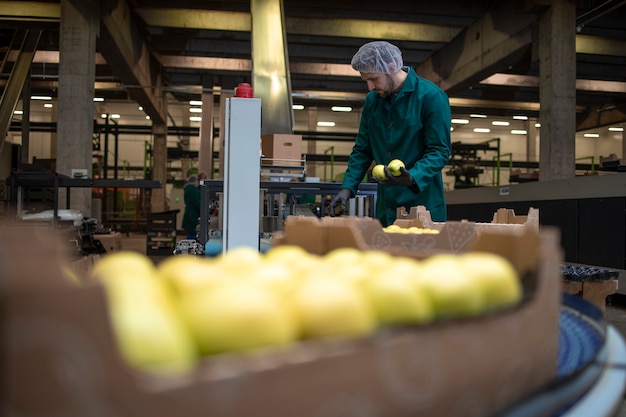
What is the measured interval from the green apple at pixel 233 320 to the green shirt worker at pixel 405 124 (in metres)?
2.04

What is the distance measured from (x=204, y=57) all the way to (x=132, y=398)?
13.0m

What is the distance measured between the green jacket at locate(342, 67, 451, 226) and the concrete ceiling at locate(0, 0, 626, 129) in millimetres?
5857

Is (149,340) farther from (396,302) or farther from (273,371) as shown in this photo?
(396,302)

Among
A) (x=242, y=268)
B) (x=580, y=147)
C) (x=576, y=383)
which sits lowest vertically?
(x=576, y=383)

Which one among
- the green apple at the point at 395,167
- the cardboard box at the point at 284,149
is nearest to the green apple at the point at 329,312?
the green apple at the point at 395,167

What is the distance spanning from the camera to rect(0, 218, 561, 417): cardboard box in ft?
1.12

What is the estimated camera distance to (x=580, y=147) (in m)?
23.5

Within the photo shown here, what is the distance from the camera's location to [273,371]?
40 centimetres

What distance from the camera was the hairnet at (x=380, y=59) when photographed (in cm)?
259

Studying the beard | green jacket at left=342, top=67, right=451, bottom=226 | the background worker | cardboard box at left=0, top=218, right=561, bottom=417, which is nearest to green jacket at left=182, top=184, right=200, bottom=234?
the background worker

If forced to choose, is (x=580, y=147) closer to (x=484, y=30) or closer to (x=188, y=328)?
(x=484, y=30)

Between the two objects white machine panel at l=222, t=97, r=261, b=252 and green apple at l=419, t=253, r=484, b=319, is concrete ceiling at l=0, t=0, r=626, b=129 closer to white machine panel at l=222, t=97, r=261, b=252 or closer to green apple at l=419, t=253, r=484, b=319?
white machine panel at l=222, t=97, r=261, b=252

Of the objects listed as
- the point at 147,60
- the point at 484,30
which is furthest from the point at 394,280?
the point at 147,60

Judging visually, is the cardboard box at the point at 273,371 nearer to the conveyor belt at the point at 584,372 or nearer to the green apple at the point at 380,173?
the conveyor belt at the point at 584,372
